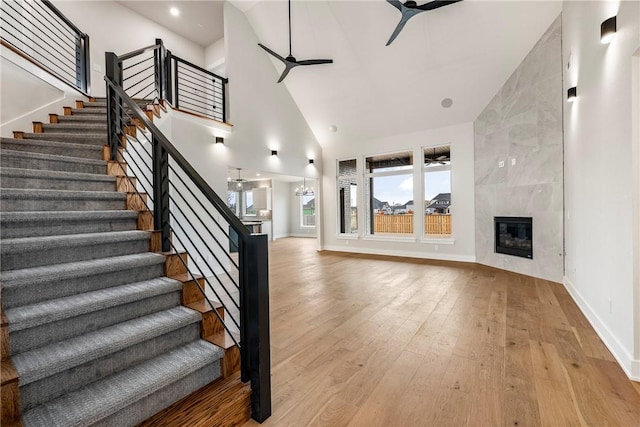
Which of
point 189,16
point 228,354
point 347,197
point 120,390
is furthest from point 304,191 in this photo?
point 120,390

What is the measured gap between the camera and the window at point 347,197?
26.3ft

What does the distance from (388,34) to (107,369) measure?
5895 mm

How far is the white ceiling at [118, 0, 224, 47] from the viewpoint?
19.5 feet

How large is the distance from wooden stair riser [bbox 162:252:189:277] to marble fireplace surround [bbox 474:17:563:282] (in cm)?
547

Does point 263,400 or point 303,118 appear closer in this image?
point 263,400

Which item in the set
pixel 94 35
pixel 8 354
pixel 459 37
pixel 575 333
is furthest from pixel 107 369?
pixel 94 35

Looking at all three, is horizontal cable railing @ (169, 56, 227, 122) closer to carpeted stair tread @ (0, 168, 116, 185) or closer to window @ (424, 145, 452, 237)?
carpeted stair tread @ (0, 168, 116, 185)

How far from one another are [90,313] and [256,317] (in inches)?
36.9

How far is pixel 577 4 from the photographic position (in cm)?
342

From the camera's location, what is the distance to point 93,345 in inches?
55.7

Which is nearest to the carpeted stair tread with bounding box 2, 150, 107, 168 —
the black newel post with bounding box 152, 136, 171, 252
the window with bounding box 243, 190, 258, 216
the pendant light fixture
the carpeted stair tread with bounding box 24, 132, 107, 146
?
the carpeted stair tread with bounding box 24, 132, 107, 146

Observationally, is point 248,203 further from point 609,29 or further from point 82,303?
point 609,29

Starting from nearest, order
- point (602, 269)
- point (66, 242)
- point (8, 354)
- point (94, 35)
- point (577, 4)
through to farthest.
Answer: point (8, 354)
point (66, 242)
point (602, 269)
point (577, 4)
point (94, 35)

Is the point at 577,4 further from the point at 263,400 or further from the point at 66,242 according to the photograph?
the point at 66,242
